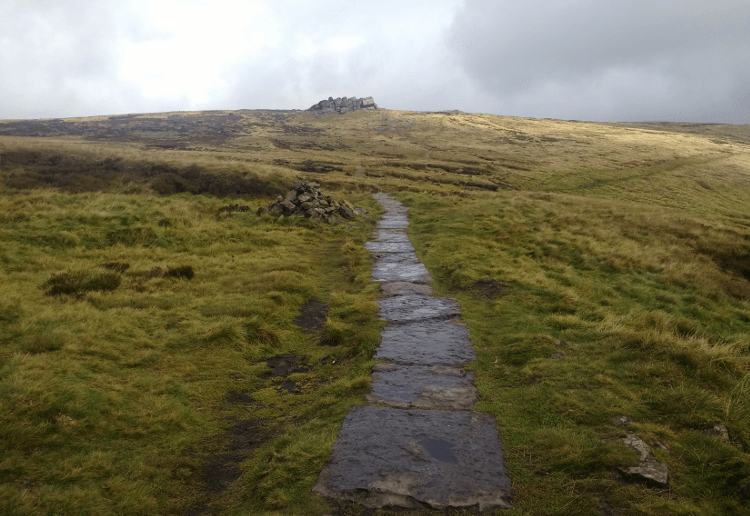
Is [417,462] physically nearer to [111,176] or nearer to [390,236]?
[390,236]

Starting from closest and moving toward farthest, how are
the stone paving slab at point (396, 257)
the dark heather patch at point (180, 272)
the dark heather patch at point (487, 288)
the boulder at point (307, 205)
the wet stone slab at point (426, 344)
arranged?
the wet stone slab at point (426, 344) → the dark heather patch at point (487, 288) → the dark heather patch at point (180, 272) → the stone paving slab at point (396, 257) → the boulder at point (307, 205)

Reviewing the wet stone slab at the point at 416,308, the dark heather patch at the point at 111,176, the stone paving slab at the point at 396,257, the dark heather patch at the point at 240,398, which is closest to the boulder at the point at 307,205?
the dark heather patch at the point at 111,176

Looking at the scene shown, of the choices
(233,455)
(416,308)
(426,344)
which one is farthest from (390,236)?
(233,455)

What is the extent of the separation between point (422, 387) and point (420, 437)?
5.49ft

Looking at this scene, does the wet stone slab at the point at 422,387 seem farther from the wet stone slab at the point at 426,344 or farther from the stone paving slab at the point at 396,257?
the stone paving slab at the point at 396,257

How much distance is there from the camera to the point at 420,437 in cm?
635

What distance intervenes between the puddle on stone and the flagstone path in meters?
0.01

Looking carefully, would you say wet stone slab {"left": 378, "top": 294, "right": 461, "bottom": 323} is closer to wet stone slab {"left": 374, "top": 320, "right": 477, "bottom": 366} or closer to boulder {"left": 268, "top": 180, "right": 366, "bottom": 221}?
wet stone slab {"left": 374, "top": 320, "right": 477, "bottom": 366}

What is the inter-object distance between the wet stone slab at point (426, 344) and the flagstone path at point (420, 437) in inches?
0.8

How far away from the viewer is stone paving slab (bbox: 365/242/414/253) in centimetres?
1968

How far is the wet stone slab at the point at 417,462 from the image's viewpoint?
5.18 metres

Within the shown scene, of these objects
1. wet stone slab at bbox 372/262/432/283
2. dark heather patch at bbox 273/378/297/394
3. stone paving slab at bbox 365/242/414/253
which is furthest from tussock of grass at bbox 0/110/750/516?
stone paving slab at bbox 365/242/414/253

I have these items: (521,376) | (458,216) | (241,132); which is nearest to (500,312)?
(521,376)

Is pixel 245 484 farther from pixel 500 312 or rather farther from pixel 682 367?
pixel 500 312
